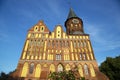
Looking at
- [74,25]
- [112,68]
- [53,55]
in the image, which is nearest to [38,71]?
[53,55]

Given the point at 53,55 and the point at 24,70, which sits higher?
the point at 53,55

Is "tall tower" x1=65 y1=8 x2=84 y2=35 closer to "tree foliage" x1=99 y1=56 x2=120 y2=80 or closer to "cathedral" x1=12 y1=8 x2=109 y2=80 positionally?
"cathedral" x1=12 y1=8 x2=109 y2=80

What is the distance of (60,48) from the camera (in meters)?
25.6

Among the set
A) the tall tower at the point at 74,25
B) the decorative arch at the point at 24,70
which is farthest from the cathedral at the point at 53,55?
the tall tower at the point at 74,25

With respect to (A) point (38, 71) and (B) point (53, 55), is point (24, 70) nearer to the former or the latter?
(A) point (38, 71)

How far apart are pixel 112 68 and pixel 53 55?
16260 millimetres

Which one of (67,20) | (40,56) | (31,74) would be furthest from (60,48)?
(67,20)

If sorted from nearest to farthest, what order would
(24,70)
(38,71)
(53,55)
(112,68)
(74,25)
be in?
(24,70), (38,71), (53,55), (112,68), (74,25)

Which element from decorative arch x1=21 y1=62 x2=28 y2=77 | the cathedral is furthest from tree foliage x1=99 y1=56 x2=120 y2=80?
decorative arch x1=21 y1=62 x2=28 y2=77

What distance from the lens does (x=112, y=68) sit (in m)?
27.9

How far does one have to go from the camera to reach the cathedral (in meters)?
21.5

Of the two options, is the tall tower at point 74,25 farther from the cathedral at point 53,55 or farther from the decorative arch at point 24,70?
the decorative arch at point 24,70

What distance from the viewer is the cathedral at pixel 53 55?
21.5 metres

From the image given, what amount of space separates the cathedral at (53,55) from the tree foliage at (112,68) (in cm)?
711
